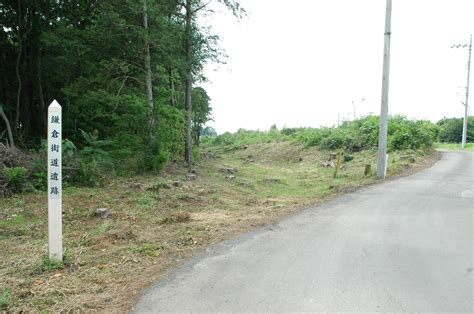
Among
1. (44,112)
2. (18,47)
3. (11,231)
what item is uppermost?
(18,47)

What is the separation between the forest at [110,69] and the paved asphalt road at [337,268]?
319 inches

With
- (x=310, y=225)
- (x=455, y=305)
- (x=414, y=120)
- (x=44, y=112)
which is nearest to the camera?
(x=455, y=305)

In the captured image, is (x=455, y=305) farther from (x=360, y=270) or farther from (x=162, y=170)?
(x=162, y=170)

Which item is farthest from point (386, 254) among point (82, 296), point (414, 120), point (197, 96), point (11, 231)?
point (414, 120)

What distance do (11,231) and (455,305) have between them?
7.30 metres

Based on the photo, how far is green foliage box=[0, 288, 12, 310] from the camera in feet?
13.8

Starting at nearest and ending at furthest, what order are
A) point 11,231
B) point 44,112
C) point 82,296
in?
point 82,296 < point 11,231 < point 44,112

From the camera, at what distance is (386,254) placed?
595 cm

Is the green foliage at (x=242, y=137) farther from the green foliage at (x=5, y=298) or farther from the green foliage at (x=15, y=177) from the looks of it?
the green foliage at (x=5, y=298)

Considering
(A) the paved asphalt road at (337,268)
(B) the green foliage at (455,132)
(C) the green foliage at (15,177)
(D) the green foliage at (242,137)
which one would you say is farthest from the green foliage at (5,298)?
(B) the green foliage at (455,132)

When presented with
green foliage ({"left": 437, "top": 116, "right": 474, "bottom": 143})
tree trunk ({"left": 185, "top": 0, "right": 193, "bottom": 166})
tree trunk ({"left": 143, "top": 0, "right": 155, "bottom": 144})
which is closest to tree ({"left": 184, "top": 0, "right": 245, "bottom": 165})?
tree trunk ({"left": 185, "top": 0, "right": 193, "bottom": 166})

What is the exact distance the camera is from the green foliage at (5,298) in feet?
13.8

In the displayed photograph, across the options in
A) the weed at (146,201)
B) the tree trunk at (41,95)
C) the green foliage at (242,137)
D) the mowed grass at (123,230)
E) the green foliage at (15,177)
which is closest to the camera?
the mowed grass at (123,230)

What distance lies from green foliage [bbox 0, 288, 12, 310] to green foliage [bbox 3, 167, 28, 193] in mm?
6412
